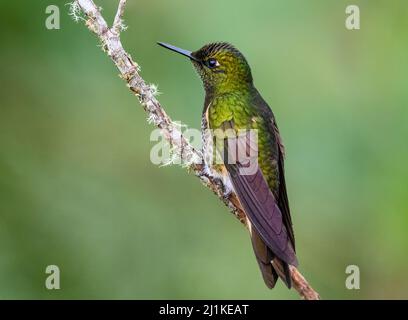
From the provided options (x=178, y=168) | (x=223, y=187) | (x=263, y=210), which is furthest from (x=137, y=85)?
(x=178, y=168)


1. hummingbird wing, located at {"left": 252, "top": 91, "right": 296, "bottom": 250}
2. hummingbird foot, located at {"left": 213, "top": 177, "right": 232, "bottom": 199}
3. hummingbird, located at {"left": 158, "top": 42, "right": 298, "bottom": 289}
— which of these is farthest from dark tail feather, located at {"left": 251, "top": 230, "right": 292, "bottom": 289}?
hummingbird foot, located at {"left": 213, "top": 177, "right": 232, "bottom": 199}

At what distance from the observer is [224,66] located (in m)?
5.74

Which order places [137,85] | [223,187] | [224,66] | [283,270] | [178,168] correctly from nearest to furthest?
1. [283,270]
2. [137,85]
3. [223,187]
4. [224,66]
5. [178,168]

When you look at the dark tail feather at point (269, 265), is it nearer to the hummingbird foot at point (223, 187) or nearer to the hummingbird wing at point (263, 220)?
the hummingbird wing at point (263, 220)

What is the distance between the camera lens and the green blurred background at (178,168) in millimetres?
6379

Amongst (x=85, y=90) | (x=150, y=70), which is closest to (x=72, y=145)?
(x=85, y=90)

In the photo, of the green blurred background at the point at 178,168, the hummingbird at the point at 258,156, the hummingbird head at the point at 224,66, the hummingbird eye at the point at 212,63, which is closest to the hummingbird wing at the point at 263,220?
the hummingbird at the point at 258,156

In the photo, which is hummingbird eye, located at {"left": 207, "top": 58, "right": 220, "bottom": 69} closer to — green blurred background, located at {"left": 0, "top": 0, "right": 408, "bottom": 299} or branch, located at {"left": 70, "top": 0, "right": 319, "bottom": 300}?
green blurred background, located at {"left": 0, "top": 0, "right": 408, "bottom": 299}

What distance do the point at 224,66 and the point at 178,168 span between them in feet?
4.35

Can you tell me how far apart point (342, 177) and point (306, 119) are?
62 cm

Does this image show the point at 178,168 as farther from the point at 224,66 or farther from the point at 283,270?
the point at 283,270

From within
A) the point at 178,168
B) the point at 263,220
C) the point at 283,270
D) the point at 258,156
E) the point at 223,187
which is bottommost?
the point at 283,270

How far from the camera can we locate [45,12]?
623 centimetres

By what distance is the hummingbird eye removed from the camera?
227 inches
